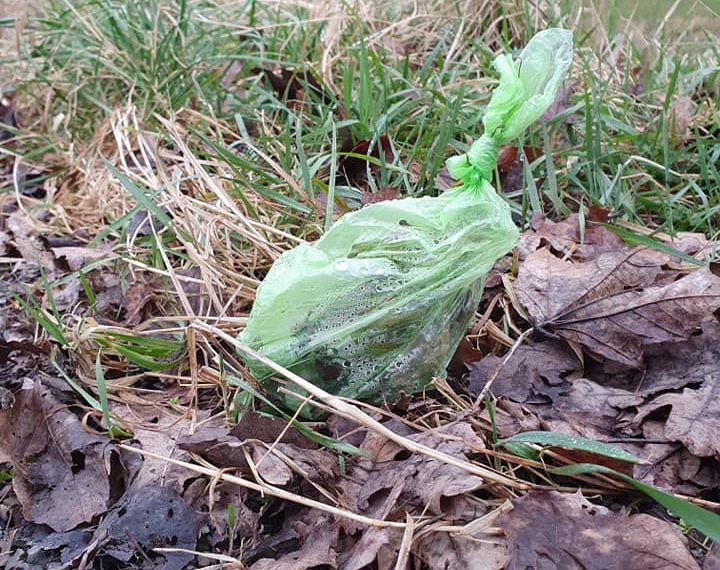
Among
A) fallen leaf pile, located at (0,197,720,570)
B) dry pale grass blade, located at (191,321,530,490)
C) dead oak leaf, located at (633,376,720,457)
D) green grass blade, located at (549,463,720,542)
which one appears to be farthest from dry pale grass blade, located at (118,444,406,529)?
dead oak leaf, located at (633,376,720,457)

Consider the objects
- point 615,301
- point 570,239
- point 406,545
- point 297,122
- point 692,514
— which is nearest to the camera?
point 692,514

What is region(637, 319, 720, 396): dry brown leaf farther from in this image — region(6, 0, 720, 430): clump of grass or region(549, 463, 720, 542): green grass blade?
region(6, 0, 720, 430): clump of grass

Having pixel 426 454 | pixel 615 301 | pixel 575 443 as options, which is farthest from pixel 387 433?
pixel 615 301

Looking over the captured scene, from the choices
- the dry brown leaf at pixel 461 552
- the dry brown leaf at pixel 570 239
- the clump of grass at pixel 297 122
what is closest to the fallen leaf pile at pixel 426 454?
the dry brown leaf at pixel 461 552

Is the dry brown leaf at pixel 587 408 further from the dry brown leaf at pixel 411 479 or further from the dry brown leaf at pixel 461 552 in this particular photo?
the dry brown leaf at pixel 461 552

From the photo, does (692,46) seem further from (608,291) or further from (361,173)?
(608,291)

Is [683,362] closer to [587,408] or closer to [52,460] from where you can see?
[587,408]
